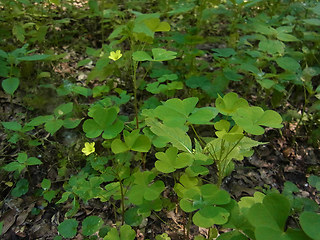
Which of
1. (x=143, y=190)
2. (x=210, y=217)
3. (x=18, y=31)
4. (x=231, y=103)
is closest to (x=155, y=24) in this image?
(x=231, y=103)

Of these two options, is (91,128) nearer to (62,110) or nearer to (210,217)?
(62,110)

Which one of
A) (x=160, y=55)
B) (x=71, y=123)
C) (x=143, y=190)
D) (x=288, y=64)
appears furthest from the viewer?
(x=288, y=64)

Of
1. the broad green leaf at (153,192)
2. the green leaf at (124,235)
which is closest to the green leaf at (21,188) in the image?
the green leaf at (124,235)

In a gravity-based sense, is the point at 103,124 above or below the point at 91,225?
above

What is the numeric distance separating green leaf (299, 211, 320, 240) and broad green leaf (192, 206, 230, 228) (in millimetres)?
293

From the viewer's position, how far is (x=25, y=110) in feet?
A: 8.32

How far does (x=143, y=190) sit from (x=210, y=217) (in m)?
0.41

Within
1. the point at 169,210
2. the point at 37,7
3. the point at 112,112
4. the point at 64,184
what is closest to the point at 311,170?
the point at 169,210

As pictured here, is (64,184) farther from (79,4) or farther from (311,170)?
(79,4)

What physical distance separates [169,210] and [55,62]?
2095mm

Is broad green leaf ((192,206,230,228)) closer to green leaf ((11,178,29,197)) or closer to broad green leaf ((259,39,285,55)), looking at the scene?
green leaf ((11,178,29,197))

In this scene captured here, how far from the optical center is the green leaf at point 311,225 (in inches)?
38.0

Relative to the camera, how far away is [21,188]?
6.49 ft

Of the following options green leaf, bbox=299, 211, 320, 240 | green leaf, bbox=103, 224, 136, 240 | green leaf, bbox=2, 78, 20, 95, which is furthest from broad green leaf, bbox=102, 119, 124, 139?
green leaf, bbox=2, 78, 20, 95
